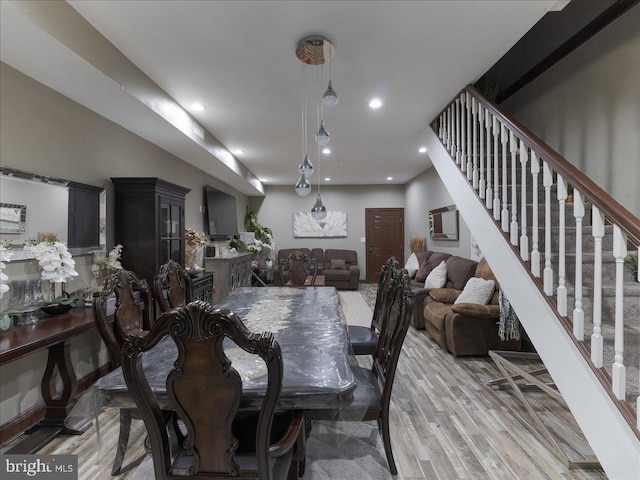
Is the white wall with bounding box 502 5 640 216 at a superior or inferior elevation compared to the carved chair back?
superior

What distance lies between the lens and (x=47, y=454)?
6.15ft

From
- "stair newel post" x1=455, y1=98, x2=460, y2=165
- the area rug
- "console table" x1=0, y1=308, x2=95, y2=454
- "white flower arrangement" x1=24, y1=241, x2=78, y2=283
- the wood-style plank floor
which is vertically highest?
"stair newel post" x1=455, y1=98, x2=460, y2=165

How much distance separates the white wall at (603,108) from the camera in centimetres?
238

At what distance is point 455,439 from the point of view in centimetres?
202

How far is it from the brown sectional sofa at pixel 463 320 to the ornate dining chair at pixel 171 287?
8.68ft

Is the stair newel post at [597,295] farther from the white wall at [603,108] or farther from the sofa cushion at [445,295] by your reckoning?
the sofa cushion at [445,295]

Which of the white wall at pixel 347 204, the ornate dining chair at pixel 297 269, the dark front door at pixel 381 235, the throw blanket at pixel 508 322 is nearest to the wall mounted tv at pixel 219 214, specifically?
the white wall at pixel 347 204

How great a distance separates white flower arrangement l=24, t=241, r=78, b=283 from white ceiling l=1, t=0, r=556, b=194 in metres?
1.21

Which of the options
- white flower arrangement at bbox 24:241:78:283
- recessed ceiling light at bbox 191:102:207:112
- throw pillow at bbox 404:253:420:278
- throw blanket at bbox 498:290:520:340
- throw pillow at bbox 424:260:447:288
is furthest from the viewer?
throw pillow at bbox 404:253:420:278

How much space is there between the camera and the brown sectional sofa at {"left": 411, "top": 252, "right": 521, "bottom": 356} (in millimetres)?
3264

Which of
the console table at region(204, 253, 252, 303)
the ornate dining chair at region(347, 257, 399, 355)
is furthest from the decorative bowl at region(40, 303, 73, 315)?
the console table at region(204, 253, 252, 303)

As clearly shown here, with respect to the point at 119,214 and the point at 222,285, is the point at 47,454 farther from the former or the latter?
the point at 222,285

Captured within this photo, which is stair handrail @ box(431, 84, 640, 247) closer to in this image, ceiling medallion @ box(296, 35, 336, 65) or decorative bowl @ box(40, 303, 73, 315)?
ceiling medallion @ box(296, 35, 336, 65)

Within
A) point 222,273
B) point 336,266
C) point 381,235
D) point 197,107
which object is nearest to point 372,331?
point 197,107
